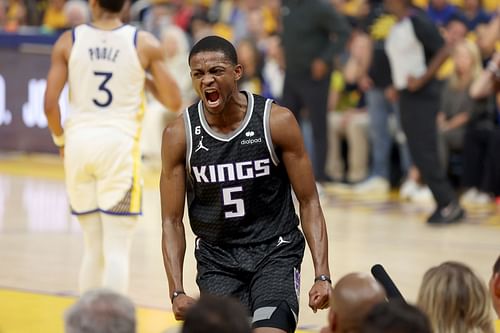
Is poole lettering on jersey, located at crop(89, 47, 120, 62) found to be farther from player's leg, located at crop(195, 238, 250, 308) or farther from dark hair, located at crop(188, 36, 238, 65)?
player's leg, located at crop(195, 238, 250, 308)

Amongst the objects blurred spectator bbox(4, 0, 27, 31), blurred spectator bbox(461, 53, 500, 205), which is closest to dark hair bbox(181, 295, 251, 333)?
blurred spectator bbox(461, 53, 500, 205)

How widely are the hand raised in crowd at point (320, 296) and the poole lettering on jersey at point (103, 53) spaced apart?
2463 millimetres

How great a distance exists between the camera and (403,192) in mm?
13445

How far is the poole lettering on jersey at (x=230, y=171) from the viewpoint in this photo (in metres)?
5.49

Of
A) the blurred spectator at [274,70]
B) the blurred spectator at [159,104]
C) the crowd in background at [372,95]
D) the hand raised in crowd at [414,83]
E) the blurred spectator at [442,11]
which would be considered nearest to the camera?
the hand raised in crowd at [414,83]

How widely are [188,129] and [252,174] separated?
Result: 362mm

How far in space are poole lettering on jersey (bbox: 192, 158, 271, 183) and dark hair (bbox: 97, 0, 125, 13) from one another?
1999mm

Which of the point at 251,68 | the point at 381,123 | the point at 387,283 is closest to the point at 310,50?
the point at 381,123

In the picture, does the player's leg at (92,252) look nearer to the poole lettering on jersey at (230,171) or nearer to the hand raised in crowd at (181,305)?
the poole lettering on jersey at (230,171)

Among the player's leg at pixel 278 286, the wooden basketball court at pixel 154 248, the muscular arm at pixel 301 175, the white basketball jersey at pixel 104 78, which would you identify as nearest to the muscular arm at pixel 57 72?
the white basketball jersey at pixel 104 78

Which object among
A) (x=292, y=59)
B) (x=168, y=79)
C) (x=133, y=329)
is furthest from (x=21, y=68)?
(x=133, y=329)

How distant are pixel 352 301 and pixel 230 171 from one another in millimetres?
1533

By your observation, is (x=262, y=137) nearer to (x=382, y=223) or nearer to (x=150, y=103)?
(x=382, y=223)

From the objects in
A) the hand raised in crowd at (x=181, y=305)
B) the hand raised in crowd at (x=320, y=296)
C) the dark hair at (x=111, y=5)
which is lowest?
the hand raised in crowd at (x=181, y=305)
